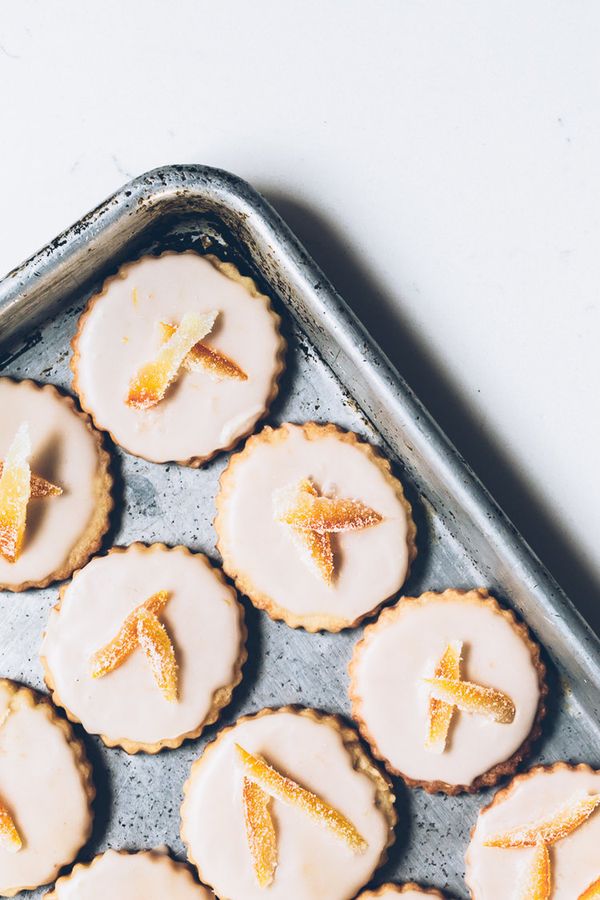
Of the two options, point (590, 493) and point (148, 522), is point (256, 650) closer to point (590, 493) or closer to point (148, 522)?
point (148, 522)

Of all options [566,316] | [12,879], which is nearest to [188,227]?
[566,316]

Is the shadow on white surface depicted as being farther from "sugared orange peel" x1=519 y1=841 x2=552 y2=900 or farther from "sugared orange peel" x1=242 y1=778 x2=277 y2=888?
"sugared orange peel" x1=242 y1=778 x2=277 y2=888

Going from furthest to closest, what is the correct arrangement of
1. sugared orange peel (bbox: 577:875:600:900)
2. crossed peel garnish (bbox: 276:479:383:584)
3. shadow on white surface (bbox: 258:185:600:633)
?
shadow on white surface (bbox: 258:185:600:633)
crossed peel garnish (bbox: 276:479:383:584)
sugared orange peel (bbox: 577:875:600:900)

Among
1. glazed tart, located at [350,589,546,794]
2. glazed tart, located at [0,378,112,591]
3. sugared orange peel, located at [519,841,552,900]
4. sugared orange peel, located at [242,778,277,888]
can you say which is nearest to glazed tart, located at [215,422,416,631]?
glazed tart, located at [350,589,546,794]

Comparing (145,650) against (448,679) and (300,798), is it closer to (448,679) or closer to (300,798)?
(300,798)

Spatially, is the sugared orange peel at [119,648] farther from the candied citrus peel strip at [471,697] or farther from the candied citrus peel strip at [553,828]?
the candied citrus peel strip at [553,828]

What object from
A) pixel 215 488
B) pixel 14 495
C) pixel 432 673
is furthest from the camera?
pixel 215 488

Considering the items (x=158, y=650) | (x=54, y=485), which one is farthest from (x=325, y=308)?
(x=158, y=650)
